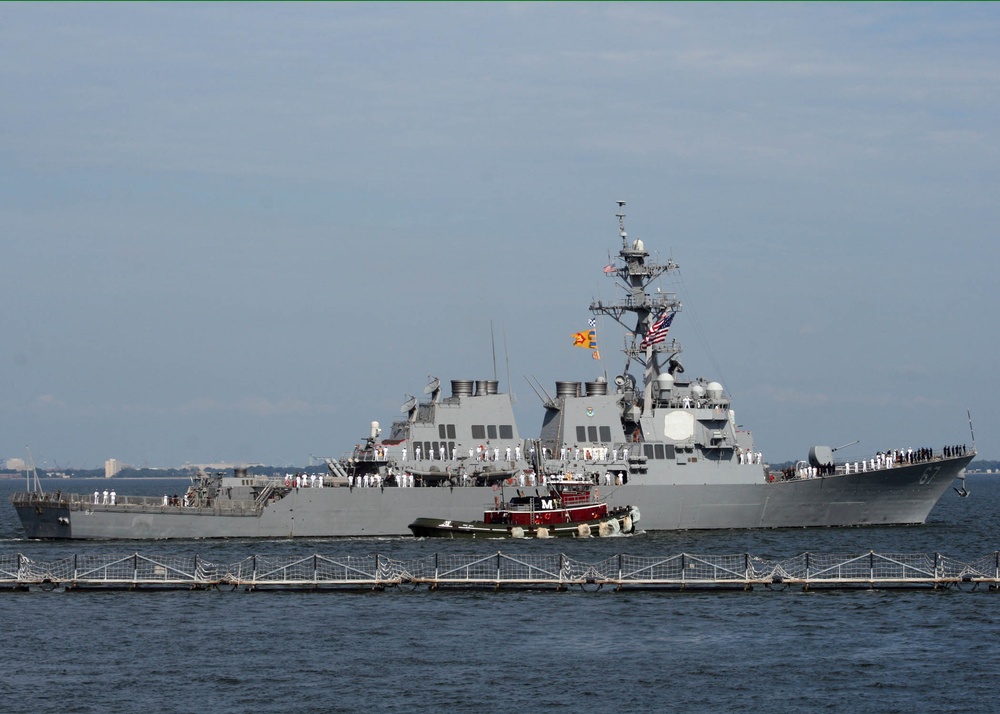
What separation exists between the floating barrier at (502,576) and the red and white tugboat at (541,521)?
8438mm

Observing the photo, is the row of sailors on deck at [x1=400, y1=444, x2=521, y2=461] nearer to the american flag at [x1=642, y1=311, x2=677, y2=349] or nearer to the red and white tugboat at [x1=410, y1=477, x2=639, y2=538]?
the red and white tugboat at [x1=410, y1=477, x2=639, y2=538]

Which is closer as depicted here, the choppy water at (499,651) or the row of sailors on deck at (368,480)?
the choppy water at (499,651)

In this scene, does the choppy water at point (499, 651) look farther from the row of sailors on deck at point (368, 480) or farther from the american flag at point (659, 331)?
the american flag at point (659, 331)

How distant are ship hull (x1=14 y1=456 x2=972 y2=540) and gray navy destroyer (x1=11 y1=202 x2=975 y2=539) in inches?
2.2

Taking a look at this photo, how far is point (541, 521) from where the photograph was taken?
50656 millimetres


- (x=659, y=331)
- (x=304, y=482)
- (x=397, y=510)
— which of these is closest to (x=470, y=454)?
(x=397, y=510)

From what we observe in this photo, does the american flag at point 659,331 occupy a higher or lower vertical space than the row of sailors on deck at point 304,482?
higher

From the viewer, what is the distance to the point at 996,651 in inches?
1156

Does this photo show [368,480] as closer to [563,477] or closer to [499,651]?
[563,477]

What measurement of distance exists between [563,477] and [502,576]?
13193mm

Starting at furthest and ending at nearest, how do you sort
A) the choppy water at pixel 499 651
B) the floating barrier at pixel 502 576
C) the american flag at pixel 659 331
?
1. the american flag at pixel 659 331
2. the floating barrier at pixel 502 576
3. the choppy water at pixel 499 651

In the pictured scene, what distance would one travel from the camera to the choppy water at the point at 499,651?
2567 cm

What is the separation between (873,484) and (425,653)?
3248 cm

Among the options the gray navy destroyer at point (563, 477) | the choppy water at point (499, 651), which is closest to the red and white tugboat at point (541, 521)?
the gray navy destroyer at point (563, 477)
